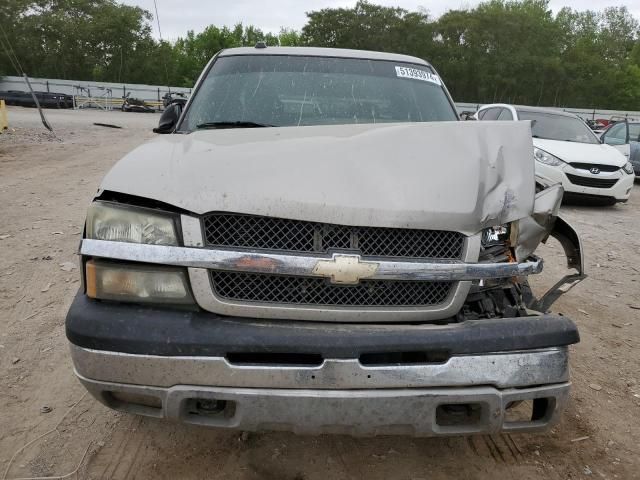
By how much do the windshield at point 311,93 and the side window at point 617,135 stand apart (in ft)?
35.7

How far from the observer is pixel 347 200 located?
192 centimetres

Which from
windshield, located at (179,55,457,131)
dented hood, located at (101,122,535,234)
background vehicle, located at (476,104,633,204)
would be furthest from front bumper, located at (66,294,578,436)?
background vehicle, located at (476,104,633,204)

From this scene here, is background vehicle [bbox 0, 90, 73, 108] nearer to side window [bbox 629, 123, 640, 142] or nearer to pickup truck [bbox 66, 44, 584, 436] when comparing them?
side window [bbox 629, 123, 640, 142]

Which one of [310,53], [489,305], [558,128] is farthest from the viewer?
[558,128]

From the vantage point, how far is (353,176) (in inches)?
79.2

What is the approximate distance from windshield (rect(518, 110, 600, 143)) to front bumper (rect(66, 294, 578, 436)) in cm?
866

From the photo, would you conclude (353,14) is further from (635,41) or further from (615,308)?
(615,308)

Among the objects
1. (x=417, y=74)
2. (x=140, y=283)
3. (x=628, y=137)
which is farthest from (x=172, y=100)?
(x=628, y=137)

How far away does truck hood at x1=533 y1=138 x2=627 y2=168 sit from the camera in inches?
352

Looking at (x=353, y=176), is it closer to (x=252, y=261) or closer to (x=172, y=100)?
(x=252, y=261)

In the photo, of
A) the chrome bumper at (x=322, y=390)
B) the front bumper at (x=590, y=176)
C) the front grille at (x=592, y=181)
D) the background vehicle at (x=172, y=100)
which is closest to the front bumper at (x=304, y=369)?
the chrome bumper at (x=322, y=390)

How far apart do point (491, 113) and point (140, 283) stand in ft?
30.9

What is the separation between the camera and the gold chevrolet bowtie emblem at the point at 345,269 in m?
1.90

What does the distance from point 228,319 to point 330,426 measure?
1.76ft
